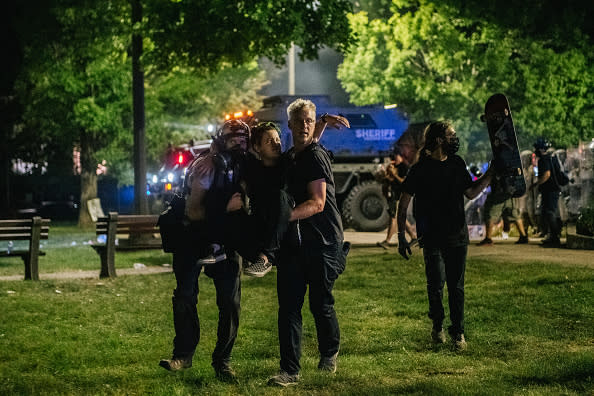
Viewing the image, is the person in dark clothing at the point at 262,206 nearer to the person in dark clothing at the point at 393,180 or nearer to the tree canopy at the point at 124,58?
the person in dark clothing at the point at 393,180

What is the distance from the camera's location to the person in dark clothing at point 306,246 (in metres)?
6.17

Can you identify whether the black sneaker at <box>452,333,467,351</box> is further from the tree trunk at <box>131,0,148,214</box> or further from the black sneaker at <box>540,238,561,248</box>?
the tree trunk at <box>131,0,148,214</box>

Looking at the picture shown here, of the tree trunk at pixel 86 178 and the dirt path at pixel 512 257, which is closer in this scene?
the dirt path at pixel 512 257

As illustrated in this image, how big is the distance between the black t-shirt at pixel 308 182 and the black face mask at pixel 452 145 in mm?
1474

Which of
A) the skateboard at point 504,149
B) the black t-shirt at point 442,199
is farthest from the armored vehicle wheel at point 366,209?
the skateboard at point 504,149

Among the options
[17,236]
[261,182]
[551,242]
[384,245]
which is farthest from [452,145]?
[551,242]

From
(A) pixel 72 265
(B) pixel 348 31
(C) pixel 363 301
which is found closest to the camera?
(C) pixel 363 301

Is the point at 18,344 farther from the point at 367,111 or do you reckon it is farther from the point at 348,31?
the point at 367,111

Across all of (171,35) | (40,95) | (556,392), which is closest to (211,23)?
(171,35)

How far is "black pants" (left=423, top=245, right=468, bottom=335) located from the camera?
7.50 m

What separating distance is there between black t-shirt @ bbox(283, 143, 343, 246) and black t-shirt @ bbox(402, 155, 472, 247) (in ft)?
4.43

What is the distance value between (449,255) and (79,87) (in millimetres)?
20512

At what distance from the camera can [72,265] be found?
16.0 m

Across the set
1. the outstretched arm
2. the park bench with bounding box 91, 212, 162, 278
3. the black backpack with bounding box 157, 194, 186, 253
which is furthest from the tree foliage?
the black backpack with bounding box 157, 194, 186, 253
